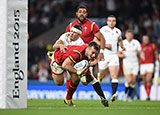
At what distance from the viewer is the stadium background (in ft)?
67.4

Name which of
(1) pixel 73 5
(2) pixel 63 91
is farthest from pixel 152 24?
(2) pixel 63 91

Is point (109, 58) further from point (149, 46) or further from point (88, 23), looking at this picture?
point (149, 46)

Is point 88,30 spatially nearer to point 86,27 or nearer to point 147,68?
point 86,27

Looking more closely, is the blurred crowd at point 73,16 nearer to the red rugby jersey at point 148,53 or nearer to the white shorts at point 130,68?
the red rugby jersey at point 148,53

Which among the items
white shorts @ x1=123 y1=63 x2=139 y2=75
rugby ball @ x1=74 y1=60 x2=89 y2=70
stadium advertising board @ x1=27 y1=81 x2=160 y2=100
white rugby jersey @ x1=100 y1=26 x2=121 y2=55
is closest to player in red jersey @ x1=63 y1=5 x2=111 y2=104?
white rugby jersey @ x1=100 y1=26 x2=121 y2=55

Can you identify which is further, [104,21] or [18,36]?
[104,21]

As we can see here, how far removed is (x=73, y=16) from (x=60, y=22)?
102cm

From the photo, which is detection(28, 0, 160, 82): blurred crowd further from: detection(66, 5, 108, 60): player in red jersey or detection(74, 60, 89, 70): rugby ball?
detection(74, 60, 89, 70): rugby ball

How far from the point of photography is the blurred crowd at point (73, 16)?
2378 cm

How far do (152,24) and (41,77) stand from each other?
6.28 meters

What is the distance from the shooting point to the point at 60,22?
28.0m

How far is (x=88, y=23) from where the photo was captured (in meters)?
12.6

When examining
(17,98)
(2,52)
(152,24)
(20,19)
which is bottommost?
(17,98)

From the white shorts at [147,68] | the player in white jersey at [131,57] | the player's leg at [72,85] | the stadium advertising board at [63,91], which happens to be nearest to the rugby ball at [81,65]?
the player's leg at [72,85]
